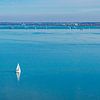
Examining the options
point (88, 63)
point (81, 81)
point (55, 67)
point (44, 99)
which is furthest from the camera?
point (88, 63)

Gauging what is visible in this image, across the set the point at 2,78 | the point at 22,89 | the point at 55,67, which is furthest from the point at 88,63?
the point at 22,89

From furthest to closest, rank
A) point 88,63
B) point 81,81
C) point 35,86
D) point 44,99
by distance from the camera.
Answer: point 88,63, point 81,81, point 35,86, point 44,99

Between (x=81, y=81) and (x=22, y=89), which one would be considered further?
(x=81, y=81)

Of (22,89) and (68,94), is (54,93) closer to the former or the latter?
(68,94)

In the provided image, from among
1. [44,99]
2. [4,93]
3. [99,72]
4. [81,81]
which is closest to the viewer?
[44,99]

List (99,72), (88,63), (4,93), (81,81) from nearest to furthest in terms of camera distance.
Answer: (4,93)
(81,81)
(99,72)
(88,63)

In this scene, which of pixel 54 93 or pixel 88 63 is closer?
pixel 54 93

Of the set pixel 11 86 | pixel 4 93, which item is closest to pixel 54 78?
pixel 11 86

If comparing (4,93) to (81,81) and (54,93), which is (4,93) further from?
(81,81)
